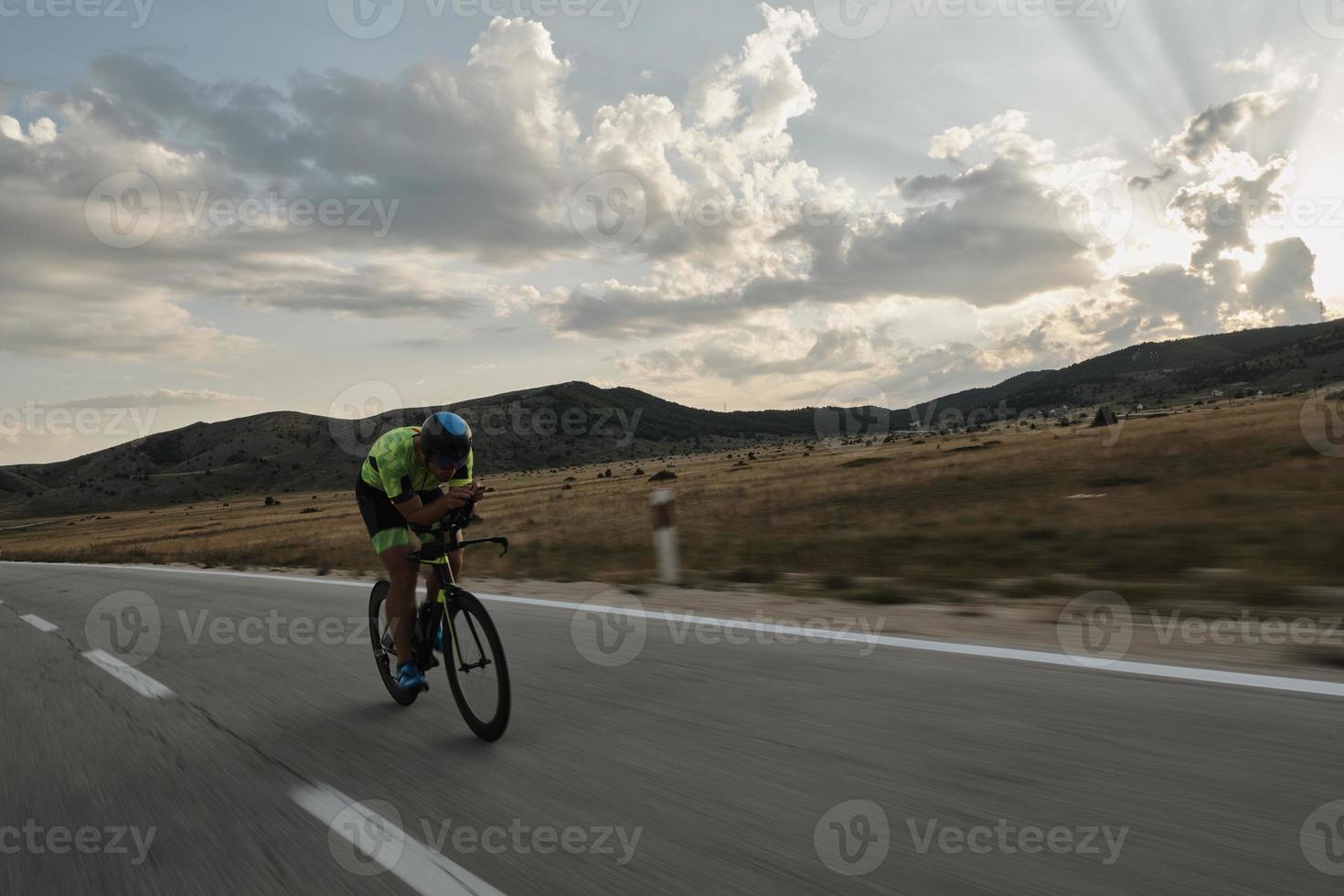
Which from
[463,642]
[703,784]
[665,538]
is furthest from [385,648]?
[665,538]

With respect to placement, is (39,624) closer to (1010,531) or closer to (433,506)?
(433,506)

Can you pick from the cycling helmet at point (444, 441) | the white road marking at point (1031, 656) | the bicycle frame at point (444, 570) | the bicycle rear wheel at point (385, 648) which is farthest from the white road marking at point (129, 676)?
the white road marking at point (1031, 656)

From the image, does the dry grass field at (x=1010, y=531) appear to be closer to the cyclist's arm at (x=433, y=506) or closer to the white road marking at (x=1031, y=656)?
the white road marking at (x=1031, y=656)

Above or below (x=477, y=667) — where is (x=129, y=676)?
below

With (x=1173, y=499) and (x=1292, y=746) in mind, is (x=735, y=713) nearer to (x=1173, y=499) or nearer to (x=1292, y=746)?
(x=1292, y=746)

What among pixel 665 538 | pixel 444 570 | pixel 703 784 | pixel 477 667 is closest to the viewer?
pixel 703 784

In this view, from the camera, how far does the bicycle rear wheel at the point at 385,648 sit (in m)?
5.47

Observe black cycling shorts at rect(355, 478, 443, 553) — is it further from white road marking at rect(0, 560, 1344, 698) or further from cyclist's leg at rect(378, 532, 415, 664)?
white road marking at rect(0, 560, 1344, 698)

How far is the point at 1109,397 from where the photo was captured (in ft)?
610

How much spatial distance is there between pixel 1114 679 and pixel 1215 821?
1909 millimetres

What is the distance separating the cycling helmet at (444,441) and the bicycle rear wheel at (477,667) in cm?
75

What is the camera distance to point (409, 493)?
15.7ft

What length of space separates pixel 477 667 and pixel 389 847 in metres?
1.38

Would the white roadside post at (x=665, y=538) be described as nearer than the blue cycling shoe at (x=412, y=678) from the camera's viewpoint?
No
